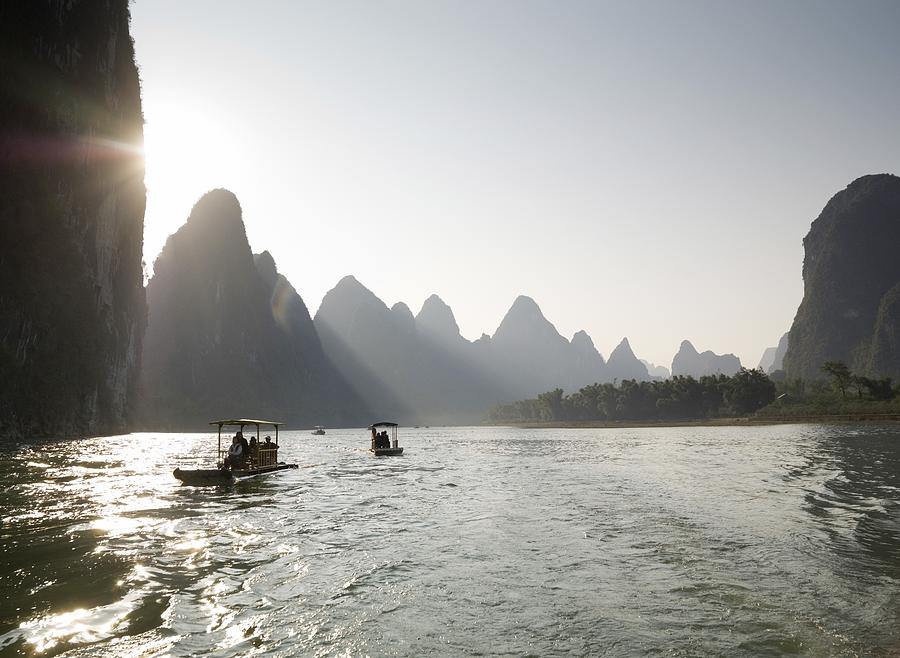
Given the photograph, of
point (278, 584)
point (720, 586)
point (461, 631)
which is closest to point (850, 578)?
point (720, 586)

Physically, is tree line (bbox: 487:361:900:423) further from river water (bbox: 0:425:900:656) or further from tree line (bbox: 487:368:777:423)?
river water (bbox: 0:425:900:656)

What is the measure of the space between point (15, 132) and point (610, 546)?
80.6 m

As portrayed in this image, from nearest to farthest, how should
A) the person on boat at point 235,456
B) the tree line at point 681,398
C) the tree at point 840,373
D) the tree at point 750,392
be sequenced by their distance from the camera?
1. the person on boat at point 235,456
2. the tree at point 840,373
3. the tree at point 750,392
4. the tree line at point 681,398

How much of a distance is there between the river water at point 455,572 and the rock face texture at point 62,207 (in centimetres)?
5211

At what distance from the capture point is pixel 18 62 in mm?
65438

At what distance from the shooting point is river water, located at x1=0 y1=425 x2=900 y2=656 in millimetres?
8164

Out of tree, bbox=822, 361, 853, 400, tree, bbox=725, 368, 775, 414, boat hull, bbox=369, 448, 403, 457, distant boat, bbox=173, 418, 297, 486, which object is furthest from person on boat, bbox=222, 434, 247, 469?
tree, bbox=725, 368, 775, 414

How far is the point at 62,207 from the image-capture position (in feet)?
240

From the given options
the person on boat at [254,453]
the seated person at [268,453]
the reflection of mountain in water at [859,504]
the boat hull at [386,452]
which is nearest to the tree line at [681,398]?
the reflection of mountain in water at [859,504]

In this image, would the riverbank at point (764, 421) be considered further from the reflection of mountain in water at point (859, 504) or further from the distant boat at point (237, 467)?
the distant boat at point (237, 467)

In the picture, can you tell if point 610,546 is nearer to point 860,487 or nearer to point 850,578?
point 850,578

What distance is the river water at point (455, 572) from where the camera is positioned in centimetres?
816

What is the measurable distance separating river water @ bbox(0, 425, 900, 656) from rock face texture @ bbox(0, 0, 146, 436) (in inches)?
2051

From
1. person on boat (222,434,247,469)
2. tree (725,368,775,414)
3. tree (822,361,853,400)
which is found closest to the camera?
person on boat (222,434,247,469)
